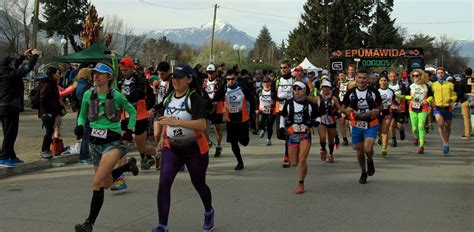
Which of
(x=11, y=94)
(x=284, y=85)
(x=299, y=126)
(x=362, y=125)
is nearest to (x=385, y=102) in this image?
(x=284, y=85)

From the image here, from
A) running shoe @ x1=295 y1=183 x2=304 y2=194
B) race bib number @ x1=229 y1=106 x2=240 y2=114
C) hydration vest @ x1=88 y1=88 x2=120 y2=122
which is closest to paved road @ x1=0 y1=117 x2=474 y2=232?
running shoe @ x1=295 y1=183 x2=304 y2=194

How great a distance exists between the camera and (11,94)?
9.06 meters

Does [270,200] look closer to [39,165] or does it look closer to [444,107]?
[39,165]

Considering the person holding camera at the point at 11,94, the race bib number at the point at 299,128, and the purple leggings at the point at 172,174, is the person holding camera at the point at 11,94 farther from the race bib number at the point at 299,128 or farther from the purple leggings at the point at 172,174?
the purple leggings at the point at 172,174

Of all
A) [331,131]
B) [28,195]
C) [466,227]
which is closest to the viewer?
[466,227]

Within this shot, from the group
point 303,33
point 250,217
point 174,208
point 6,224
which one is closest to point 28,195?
point 6,224

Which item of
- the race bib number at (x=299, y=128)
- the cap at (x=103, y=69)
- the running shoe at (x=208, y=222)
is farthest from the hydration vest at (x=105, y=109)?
the race bib number at (x=299, y=128)

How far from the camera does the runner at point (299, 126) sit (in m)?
7.39

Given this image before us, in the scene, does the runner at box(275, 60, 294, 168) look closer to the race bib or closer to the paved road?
the paved road

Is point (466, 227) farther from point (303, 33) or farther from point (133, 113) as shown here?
point (303, 33)

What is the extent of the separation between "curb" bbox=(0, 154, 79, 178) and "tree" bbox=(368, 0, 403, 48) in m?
65.1

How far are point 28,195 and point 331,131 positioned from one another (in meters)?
6.19

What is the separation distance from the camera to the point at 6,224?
564 cm

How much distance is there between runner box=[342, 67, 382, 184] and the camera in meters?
8.08
